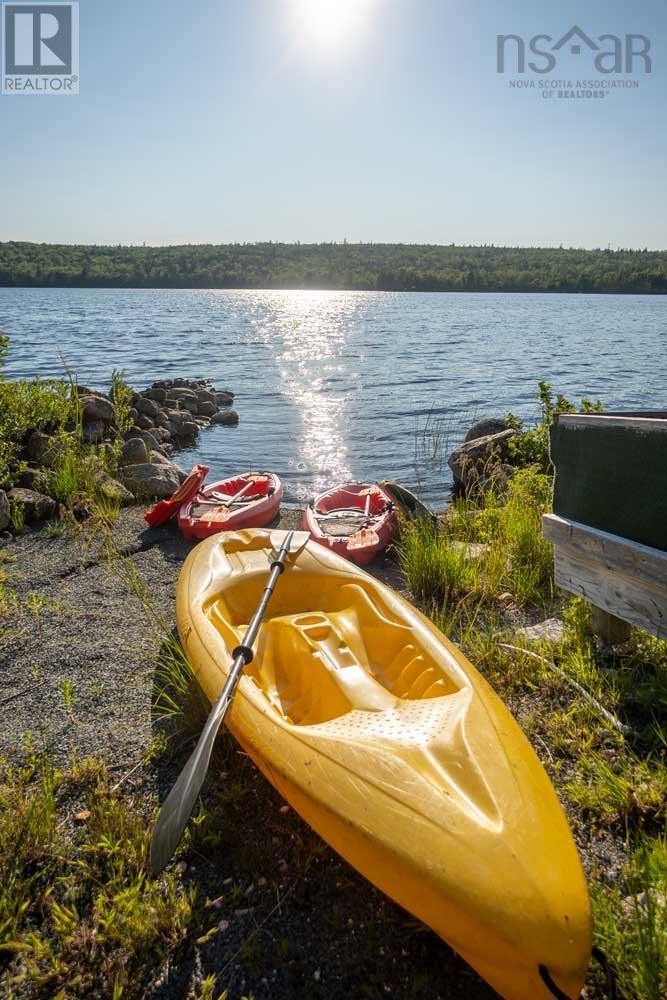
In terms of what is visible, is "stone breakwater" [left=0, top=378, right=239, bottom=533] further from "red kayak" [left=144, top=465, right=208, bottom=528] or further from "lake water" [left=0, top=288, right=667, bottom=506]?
"lake water" [left=0, top=288, right=667, bottom=506]

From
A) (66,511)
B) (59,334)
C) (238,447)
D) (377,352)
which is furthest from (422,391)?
(59,334)

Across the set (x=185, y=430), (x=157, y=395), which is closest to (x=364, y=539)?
(x=185, y=430)

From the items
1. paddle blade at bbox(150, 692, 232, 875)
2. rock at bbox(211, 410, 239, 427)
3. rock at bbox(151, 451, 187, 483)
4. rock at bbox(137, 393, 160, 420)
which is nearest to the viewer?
paddle blade at bbox(150, 692, 232, 875)

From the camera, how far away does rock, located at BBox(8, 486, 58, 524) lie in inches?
206

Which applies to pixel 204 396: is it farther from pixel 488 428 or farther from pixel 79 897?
pixel 79 897

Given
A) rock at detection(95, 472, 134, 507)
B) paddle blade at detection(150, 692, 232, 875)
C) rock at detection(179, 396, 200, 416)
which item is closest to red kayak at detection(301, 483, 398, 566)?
rock at detection(95, 472, 134, 507)

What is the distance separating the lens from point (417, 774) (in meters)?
1.86

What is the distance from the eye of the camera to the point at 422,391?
1619cm

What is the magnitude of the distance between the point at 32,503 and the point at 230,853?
161 inches

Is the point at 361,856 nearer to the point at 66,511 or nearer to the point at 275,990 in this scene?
the point at 275,990

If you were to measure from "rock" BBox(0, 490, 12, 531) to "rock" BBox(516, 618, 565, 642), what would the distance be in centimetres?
426

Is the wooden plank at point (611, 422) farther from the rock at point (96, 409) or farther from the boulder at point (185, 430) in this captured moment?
the boulder at point (185, 430)

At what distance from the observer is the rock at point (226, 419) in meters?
13.2

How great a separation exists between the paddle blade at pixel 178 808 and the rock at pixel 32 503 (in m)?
3.94
